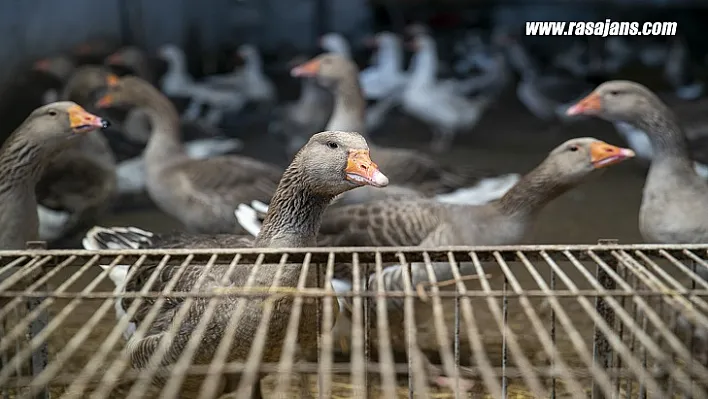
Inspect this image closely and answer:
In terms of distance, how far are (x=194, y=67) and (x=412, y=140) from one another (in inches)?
42.8

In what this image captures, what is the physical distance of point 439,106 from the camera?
127 inches

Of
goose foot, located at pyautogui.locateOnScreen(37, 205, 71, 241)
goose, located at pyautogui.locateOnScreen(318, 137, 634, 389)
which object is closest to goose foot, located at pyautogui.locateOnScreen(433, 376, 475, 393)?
goose, located at pyautogui.locateOnScreen(318, 137, 634, 389)

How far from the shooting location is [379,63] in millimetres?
3088

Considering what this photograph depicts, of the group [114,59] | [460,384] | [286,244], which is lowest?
[460,384]

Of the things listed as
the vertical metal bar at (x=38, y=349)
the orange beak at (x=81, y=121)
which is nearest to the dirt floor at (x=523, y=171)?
the orange beak at (x=81, y=121)

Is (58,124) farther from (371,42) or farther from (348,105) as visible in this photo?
(371,42)

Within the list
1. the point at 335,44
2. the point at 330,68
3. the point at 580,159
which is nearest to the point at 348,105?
the point at 330,68

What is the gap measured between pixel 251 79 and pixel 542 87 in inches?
53.1

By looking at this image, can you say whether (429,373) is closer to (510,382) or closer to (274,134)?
(510,382)

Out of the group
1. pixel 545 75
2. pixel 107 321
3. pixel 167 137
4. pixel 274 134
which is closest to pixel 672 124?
pixel 545 75

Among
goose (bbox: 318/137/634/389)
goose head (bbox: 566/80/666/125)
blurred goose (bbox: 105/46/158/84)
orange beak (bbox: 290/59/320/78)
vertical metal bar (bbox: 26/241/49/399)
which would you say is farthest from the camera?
blurred goose (bbox: 105/46/158/84)

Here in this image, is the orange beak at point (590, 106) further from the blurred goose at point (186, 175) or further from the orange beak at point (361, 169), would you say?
the blurred goose at point (186, 175)

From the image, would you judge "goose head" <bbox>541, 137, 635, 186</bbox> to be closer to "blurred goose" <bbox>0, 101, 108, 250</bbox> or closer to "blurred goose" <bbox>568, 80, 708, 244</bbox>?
"blurred goose" <bbox>568, 80, 708, 244</bbox>

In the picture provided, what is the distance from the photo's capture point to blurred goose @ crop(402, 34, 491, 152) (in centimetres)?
319
